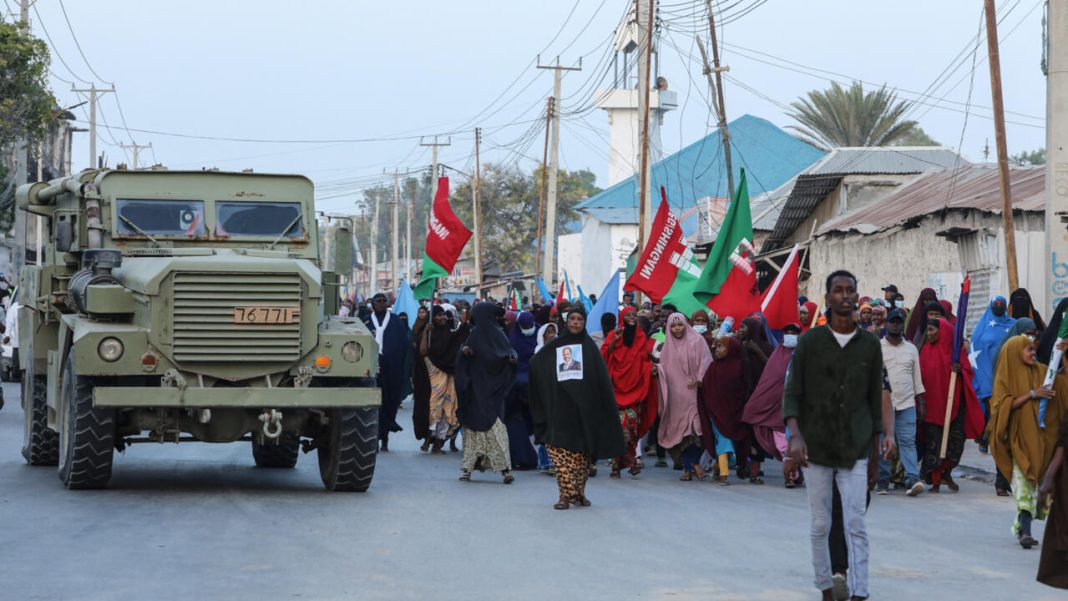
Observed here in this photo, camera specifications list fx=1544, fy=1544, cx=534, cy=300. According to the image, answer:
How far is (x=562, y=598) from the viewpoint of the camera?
768 centimetres

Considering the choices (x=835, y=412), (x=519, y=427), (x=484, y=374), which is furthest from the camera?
(x=519, y=427)

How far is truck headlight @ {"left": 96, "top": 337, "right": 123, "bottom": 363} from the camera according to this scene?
38.6 ft

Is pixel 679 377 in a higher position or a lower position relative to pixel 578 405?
Result: higher

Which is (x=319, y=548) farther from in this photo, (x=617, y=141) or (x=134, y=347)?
(x=617, y=141)

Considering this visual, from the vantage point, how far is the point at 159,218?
13406mm

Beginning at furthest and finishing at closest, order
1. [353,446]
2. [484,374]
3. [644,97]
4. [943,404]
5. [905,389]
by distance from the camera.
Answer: [644,97]
[484,374]
[943,404]
[905,389]
[353,446]

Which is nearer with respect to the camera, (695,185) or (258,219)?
(258,219)

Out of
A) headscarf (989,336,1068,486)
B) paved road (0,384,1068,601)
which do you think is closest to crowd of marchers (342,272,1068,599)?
headscarf (989,336,1068,486)

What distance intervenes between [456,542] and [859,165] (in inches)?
1336

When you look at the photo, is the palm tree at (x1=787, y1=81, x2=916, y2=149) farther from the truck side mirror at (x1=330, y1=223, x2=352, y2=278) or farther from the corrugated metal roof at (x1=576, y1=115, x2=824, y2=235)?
the truck side mirror at (x1=330, y1=223, x2=352, y2=278)

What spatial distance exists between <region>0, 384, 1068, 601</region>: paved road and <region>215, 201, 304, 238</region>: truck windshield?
221 centimetres

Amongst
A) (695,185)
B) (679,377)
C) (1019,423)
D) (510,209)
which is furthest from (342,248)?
(510,209)

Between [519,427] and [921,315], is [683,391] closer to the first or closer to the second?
[519,427]

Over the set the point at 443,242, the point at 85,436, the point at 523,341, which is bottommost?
the point at 85,436
